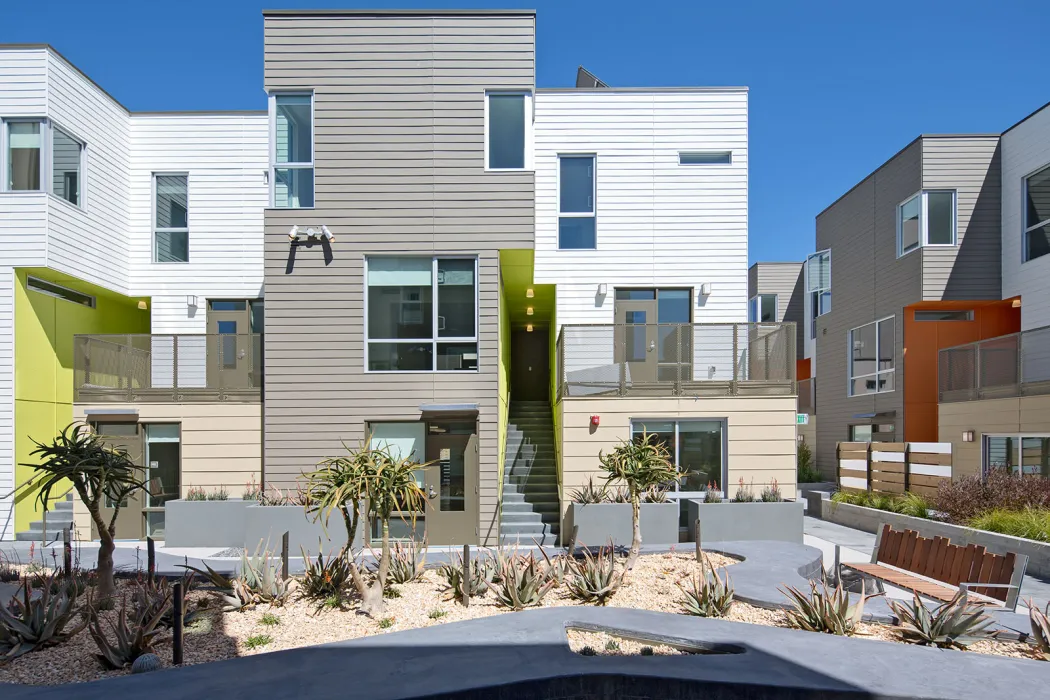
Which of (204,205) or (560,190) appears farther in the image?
(204,205)

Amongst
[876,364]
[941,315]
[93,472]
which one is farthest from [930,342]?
[93,472]

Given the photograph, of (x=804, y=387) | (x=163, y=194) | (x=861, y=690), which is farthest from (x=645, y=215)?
(x=804, y=387)

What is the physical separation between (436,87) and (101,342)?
8.18 metres

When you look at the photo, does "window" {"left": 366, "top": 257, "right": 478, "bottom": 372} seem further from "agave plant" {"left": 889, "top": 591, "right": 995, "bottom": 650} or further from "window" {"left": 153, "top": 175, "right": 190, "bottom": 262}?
"agave plant" {"left": 889, "top": 591, "right": 995, "bottom": 650}

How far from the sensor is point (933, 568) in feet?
30.0

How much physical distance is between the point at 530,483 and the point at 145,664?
912cm

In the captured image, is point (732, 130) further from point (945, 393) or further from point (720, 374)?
point (945, 393)

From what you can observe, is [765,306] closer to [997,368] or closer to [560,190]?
[997,368]

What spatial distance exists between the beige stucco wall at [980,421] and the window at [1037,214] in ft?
13.4

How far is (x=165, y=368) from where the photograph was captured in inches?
568

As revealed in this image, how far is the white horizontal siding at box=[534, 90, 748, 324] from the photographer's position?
15.8m

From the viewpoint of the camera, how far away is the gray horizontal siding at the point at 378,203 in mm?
13008

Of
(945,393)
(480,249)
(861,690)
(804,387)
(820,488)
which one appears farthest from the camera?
(804,387)

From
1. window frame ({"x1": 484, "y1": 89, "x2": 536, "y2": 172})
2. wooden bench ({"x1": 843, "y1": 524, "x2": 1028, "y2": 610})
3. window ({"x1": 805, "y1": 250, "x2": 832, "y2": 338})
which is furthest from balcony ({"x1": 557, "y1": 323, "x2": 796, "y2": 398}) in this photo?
window ({"x1": 805, "y1": 250, "x2": 832, "y2": 338})
